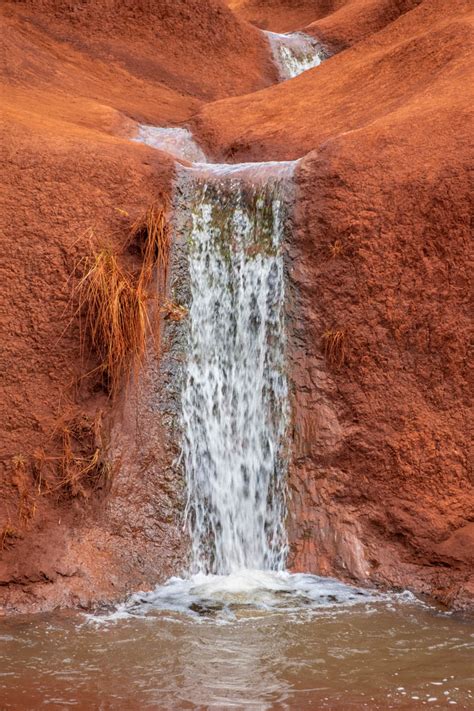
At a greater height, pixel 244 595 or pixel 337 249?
pixel 337 249

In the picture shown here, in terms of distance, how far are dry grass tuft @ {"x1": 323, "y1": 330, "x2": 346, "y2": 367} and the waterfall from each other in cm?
38

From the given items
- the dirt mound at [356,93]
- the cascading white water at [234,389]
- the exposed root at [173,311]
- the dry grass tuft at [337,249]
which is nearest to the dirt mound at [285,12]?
the dirt mound at [356,93]

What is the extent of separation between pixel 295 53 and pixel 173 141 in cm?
568

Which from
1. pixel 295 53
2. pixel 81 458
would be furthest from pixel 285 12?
pixel 81 458

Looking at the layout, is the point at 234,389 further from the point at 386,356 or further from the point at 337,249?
the point at 337,249

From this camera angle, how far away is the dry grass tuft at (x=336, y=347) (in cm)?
676

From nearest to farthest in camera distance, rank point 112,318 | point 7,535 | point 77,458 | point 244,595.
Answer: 1. point 244,595
2. point 7,535
3. point 77,458
4. point 112,318

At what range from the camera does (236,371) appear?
22.9 ft

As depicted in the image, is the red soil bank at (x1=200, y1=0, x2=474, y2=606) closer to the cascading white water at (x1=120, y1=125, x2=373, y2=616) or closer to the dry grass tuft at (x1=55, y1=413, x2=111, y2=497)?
the cascading white water at (x1=120, y1=125, x2=373, y2=616)

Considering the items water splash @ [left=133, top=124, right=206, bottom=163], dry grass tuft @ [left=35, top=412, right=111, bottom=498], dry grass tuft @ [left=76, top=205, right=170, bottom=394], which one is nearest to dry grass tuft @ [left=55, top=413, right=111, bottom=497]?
dry grass tuft @ [left=35, top=412, right=111, bottom=498]

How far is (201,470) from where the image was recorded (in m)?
6.66

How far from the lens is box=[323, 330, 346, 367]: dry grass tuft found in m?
6.76

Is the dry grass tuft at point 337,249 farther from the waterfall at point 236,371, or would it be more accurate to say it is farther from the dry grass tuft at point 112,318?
the dry grass tuft at point 112,318

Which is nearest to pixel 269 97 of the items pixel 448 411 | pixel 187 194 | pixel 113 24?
pixel 113 24
